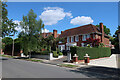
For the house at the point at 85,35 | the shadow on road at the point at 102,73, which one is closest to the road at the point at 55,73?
the shadow on road at the point at 102,73

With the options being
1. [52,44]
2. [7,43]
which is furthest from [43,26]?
[7,43]

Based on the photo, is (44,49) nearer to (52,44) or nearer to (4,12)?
(52,44)

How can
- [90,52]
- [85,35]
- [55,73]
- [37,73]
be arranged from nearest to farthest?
[37,73] → [55,73] → [90,52] → [85,35]

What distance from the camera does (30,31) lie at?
77.8 ft

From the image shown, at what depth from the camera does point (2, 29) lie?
21.7 m

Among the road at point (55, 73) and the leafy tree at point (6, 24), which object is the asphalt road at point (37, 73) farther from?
the leafy tree at point (6, 24)

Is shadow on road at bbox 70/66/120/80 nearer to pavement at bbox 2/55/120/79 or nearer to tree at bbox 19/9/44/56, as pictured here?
pavement at bbox 2/55/120/79

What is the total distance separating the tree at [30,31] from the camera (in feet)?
76.2

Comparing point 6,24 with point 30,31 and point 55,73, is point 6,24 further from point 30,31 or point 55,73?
point 55,73

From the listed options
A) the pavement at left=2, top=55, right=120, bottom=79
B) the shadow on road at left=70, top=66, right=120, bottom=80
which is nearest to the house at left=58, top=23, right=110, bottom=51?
the pavement at left=2, top=55, right=120, bottom=79

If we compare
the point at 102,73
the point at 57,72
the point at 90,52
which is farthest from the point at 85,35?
the point at 57,72

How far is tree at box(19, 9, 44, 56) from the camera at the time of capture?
23.2 meters

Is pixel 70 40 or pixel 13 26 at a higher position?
pixel 13 26

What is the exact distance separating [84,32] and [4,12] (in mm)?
20472
